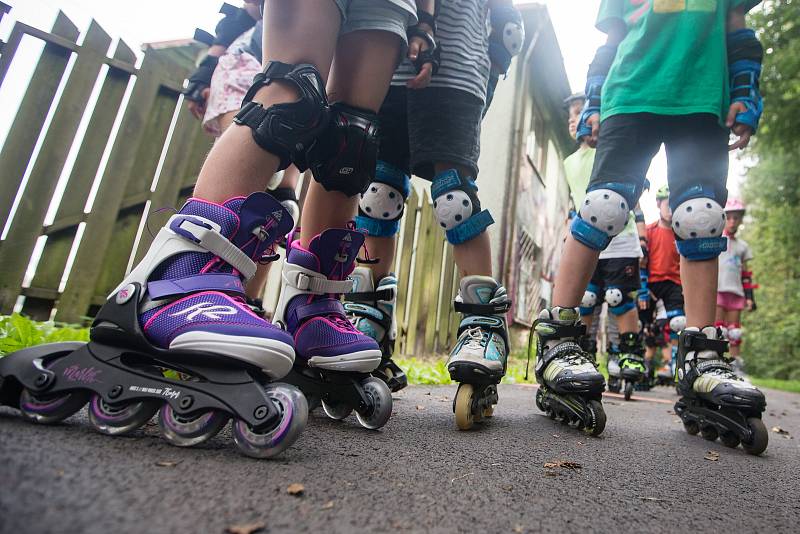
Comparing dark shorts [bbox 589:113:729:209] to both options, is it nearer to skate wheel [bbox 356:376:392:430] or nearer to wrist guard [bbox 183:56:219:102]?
skate wheel [bbox 356:376:392:430]

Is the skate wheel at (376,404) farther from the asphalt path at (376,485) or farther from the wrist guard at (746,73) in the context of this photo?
the wrist guard at (746,73)

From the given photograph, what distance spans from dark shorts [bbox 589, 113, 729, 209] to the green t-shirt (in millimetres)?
56

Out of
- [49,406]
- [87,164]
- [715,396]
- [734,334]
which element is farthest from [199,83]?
[734,334]

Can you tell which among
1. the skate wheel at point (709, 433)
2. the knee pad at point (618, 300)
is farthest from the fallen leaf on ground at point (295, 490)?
the knee pad at point (618, 300)

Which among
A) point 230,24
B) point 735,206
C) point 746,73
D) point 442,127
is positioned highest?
point 735,206

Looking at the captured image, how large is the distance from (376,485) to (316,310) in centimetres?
64

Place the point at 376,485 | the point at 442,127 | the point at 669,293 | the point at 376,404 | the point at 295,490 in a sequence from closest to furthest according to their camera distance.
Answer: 1. the point at 295,490
2. the point at 376,485
3. the point at 376,404
4. the point at 442,127
5. the point at 669,293

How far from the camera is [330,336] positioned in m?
1.31

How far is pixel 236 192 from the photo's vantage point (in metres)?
1.05

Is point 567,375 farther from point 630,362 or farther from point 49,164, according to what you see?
point 49,164

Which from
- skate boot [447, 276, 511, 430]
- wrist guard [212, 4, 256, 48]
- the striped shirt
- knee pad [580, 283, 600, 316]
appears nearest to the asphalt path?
skate boot [447, 276, 511, 430]

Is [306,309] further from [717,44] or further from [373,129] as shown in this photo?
[717,44]

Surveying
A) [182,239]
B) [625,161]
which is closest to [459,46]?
[625,161]

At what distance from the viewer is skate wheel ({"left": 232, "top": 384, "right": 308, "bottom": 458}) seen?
0.82 m
